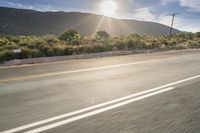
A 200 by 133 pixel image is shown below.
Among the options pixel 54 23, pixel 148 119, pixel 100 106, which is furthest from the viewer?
pixel 54 23

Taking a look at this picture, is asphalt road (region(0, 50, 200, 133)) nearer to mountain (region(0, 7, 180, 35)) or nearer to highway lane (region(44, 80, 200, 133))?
highway lane (region(44, 80, 200, 133))

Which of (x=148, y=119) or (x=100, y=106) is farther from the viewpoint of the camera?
(x=100, y=106)

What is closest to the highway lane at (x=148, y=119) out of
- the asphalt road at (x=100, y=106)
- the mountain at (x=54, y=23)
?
the asphalt road at (x=100, y=106)

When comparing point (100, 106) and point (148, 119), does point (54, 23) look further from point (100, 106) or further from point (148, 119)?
point (148, 119)

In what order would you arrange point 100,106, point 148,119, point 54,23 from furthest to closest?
point 54,23 → point 100,106 → point 148,119

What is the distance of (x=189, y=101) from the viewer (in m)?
6.78

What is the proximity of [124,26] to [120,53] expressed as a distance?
117612mm

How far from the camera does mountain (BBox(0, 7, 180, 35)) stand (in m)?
98.4

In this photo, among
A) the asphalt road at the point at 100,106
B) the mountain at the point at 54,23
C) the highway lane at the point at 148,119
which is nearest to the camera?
the highway lane at the point at 148,119

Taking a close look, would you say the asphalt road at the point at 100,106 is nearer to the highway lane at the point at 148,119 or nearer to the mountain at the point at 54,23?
the highway lane at the point at 148,119

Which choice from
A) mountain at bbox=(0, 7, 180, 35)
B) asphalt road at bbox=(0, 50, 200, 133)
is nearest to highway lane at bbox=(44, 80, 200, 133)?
asphalt road at bbox=(0, 50, 200, 133)

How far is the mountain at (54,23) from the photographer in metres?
98.4

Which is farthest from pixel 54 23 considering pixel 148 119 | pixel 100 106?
pixel 148 119

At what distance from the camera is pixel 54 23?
378ft
